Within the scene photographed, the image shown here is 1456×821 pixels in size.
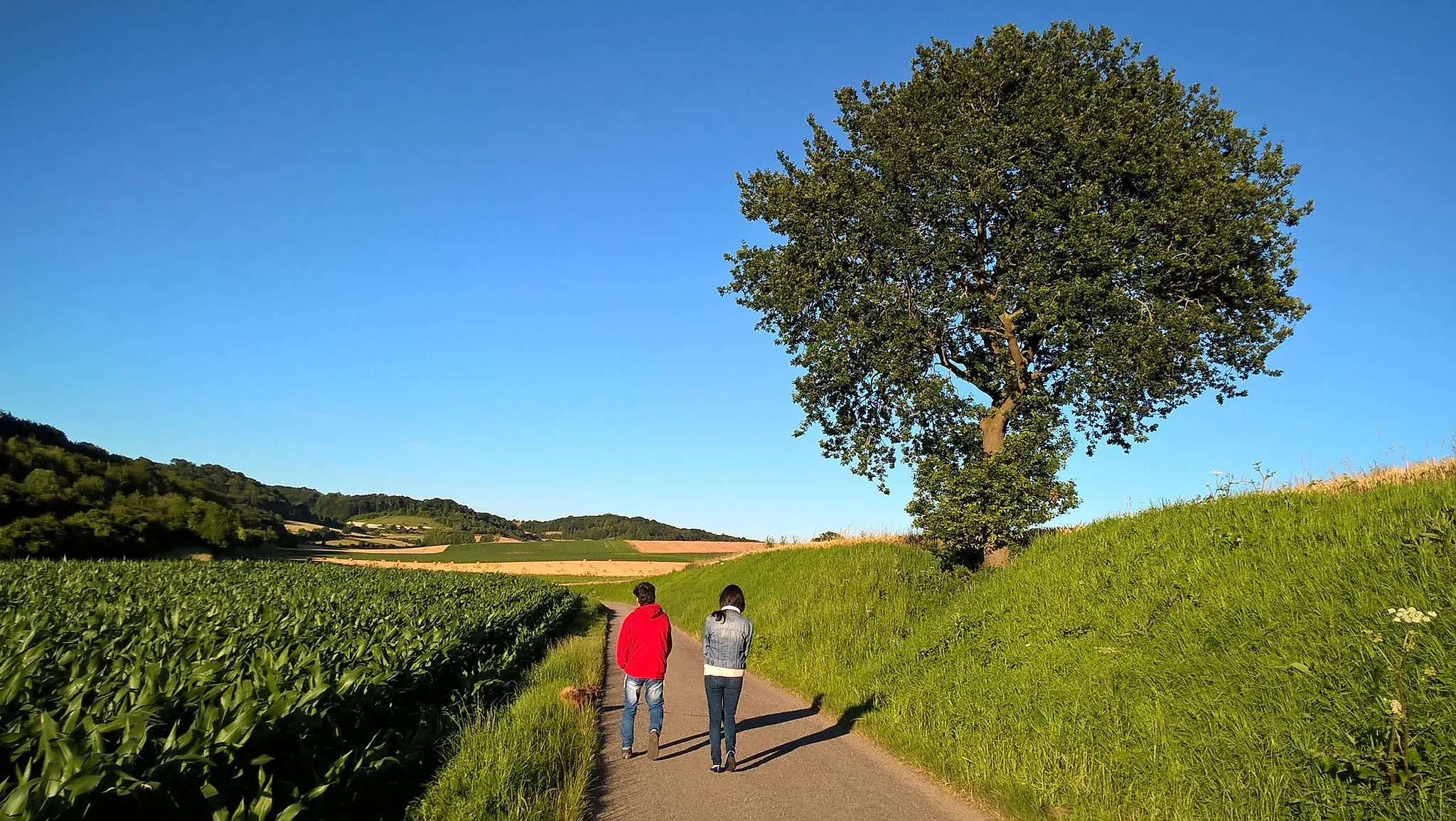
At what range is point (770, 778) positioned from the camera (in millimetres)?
7664

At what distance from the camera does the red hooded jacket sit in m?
8.70

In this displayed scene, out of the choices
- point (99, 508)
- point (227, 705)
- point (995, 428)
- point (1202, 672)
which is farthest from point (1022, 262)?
point (99, 508)

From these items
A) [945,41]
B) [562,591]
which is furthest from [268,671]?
[562,591]

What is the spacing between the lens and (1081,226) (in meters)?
15.7

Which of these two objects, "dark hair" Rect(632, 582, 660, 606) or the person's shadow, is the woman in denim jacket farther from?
the person's shadow


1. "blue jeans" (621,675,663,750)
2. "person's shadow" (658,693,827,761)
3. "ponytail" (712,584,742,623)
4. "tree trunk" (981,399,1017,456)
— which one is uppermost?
"tree trunk" (981,399,1017,456)

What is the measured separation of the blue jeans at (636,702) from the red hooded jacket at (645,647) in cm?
10

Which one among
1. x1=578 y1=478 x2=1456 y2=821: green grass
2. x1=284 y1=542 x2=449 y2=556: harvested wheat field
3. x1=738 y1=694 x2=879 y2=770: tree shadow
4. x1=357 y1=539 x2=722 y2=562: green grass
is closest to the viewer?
x1=578 y1=478 x2=1456 y2=821: green grass

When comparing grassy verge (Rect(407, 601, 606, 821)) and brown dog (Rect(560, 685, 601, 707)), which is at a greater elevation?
grassy verge (Rect(407, 601, 606, 821))

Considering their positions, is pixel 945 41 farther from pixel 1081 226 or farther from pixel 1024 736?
Answer: pixel 1024 736

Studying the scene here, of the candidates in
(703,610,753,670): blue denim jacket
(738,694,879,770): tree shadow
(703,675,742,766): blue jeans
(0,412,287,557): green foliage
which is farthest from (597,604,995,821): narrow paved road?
(0,412,287,557): green foliage

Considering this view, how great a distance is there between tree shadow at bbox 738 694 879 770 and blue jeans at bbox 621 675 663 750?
115cm

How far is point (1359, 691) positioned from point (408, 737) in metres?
9.24

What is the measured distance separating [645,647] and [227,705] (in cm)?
469
